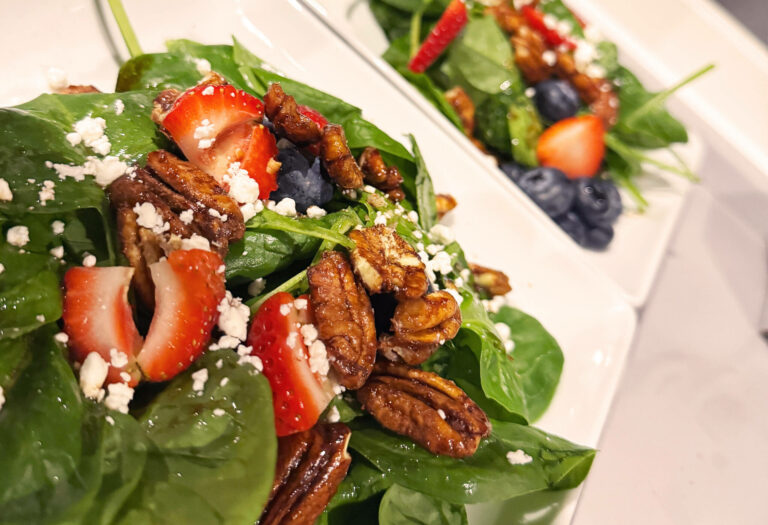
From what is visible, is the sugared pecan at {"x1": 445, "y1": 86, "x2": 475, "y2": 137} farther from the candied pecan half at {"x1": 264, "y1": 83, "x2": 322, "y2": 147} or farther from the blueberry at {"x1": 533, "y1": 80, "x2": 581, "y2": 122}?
the candied pecan half at {"x1": 264, "y1": 83, "x2": 322, "y2": 147}

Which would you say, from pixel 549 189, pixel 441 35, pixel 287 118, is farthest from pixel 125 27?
pixel 549 189

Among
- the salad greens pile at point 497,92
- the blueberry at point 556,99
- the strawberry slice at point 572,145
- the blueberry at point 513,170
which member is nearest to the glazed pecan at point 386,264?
the salad greens pile at point 497,92

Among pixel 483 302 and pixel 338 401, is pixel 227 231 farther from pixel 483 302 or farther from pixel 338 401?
pixel 483 302

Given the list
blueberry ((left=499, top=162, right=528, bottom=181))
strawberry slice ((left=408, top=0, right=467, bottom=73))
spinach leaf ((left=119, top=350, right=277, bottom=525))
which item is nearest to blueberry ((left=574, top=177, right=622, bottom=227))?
blueberry ((left=499, top=162, right=528, bottom=181))

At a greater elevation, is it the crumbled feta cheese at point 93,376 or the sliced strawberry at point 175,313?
the sliced strawberry at point 175,313

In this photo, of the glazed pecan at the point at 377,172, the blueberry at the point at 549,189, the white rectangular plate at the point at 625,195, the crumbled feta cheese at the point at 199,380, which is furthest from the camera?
the blueberry at the point at 549,189

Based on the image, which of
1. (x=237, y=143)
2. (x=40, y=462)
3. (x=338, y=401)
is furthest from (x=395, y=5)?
(x=40, y=462)

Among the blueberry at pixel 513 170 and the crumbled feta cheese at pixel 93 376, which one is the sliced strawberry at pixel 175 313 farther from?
the blueberry at pixel 513 170

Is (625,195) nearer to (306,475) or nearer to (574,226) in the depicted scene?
(574,226)
